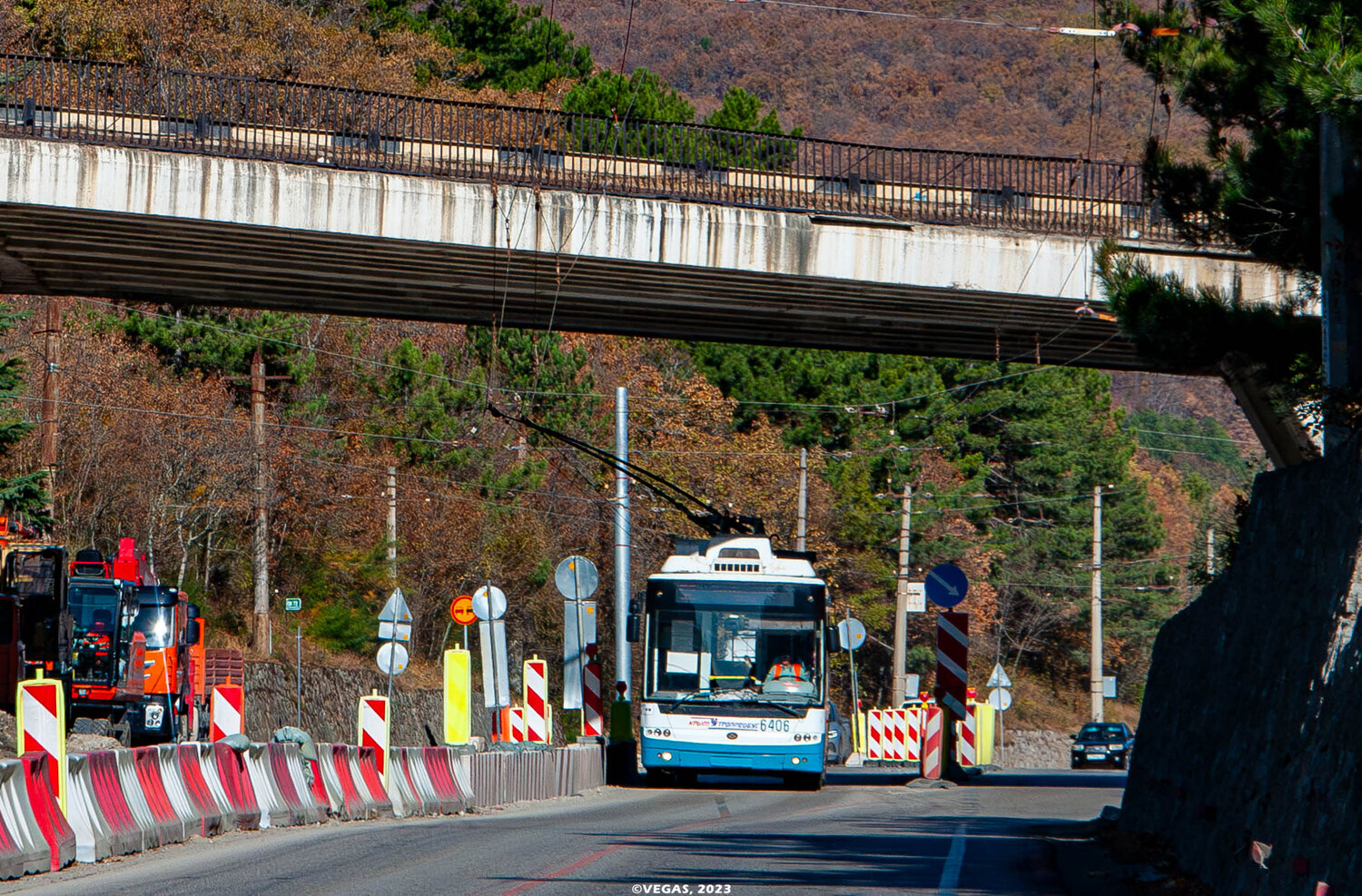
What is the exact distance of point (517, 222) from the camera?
25422 millimetres

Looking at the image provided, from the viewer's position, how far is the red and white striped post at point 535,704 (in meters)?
22.4

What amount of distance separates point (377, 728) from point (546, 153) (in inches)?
463

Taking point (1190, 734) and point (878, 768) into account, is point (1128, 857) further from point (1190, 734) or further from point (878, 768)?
point (878, 768)

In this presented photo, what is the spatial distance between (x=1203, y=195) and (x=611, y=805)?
9367 millimetres

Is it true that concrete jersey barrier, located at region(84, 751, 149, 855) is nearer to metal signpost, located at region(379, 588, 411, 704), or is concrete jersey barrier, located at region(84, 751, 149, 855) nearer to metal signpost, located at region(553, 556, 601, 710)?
metal signpost, located at region(553, 556, 601, 710)

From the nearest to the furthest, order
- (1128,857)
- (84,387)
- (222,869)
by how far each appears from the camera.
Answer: (222,869) → (1128,857) → (84,387)

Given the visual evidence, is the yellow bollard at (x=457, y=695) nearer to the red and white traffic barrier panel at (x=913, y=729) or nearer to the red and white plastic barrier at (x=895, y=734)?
the red and white traffic barrier panel at (x=913, y=729)

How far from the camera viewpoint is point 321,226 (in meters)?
24.7

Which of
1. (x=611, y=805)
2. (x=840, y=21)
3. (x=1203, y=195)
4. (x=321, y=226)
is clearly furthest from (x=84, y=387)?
(x=840, y=21)

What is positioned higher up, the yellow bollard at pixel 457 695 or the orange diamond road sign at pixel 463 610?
the orange diamond road sign at pixel 463 610

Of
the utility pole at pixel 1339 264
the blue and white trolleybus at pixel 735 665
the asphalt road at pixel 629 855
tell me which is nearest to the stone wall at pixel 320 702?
the blue and white trolleybus at pixel 735 665

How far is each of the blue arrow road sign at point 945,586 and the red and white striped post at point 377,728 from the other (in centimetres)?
859

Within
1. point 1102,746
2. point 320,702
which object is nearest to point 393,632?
point 320,702

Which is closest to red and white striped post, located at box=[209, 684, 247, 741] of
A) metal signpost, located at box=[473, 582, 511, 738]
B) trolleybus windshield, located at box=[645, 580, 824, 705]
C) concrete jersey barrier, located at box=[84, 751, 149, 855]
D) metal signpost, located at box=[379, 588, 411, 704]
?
metal signpost, located at box=[473, 582, 511, 738]
